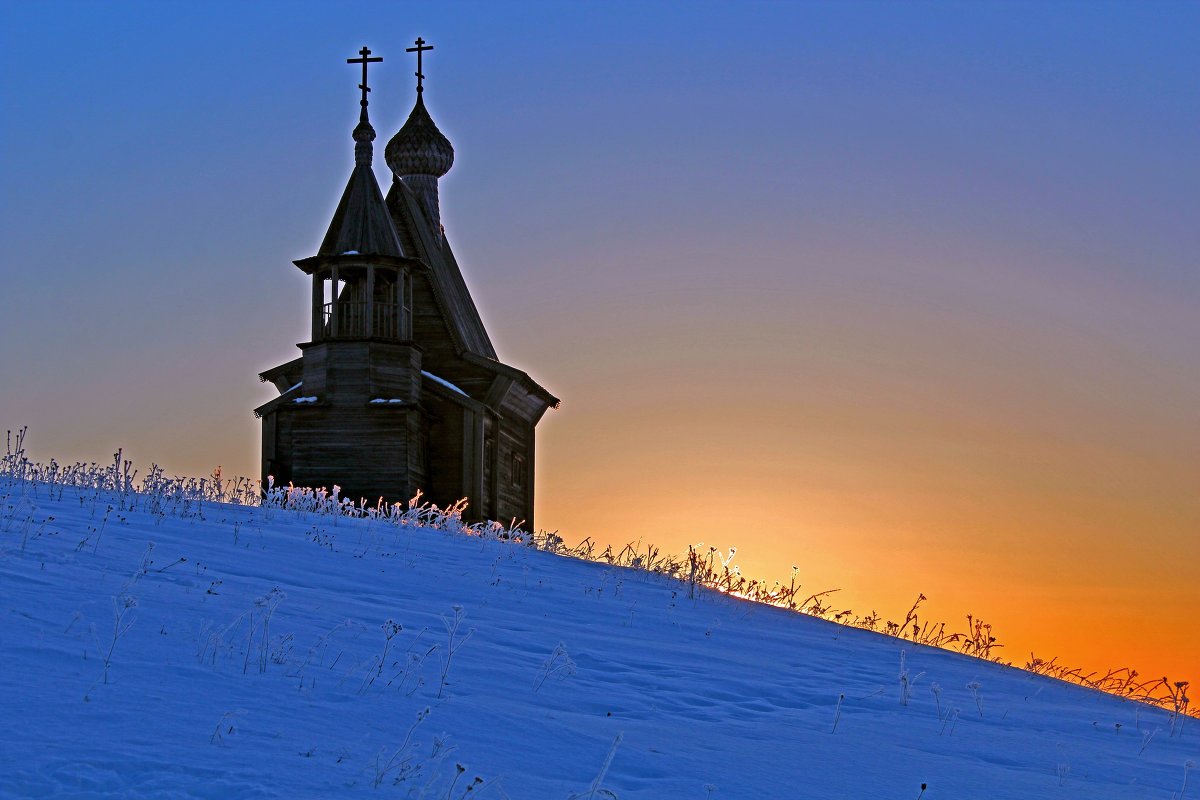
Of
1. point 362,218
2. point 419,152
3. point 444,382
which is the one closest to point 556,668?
point 444,382

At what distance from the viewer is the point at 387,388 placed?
95.2 ft

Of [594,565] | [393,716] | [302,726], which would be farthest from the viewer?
[594,565]

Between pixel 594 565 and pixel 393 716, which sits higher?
pixel 594 565

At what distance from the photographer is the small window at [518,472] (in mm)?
33031

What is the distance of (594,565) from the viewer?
14312mm

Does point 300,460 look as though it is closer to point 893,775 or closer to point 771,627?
A: point 771,627

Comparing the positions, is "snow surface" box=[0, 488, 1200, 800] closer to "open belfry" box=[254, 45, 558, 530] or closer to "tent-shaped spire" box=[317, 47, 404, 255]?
"open belfry" box=[254, 45, 558, 530]

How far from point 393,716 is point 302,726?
1.60 ft

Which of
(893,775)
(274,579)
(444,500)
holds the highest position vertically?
(444,500)

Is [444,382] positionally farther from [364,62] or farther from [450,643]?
[450,643]

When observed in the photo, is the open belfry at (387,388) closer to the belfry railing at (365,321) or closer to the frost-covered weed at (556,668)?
the belfry railing at (365,321)

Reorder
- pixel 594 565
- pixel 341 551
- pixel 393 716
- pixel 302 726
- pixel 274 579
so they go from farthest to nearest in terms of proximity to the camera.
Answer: pixel 594 565 → pixel 341 551 → pixel 274 579 → pixel 393 716 → pixel 302 726

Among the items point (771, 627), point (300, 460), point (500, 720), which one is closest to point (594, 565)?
point (771, 627)

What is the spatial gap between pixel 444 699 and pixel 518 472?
27391 millimetres
